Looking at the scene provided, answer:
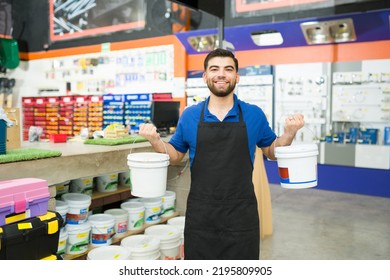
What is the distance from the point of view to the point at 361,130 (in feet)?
21.4

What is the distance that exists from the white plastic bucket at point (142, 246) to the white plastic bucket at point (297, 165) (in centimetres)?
139

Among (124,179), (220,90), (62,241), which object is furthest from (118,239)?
(220,90)

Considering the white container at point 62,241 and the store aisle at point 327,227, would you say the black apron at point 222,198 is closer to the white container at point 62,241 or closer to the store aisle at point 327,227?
the white container at point 62,241

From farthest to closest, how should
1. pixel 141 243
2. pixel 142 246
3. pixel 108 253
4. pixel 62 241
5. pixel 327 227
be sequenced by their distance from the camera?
pixel 327 227
pixel 141 243
pixel 142 246
pixel 108 253
pixel 62 241

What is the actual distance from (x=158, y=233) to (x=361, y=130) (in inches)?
180

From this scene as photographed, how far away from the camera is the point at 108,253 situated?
9.47 ft

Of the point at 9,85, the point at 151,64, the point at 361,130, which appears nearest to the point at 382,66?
the point at 361,130

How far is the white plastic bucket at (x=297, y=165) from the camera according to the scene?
6.82ft

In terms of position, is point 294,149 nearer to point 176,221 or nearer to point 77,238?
point 77,238

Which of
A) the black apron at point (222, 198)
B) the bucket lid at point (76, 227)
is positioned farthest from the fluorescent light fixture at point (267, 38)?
the black apron at point (222, 198)

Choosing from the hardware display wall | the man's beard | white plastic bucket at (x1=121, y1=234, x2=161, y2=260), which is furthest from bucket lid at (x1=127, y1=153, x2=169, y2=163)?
the hardware display wall

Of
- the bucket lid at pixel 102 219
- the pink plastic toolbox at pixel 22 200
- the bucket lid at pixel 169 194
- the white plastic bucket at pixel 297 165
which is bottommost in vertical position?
the bucket lid at pixel 102 219

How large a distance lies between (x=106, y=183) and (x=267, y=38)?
4.90 meters

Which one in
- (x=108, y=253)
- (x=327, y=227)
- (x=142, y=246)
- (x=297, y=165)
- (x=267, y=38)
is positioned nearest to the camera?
(x=297, y=165)
